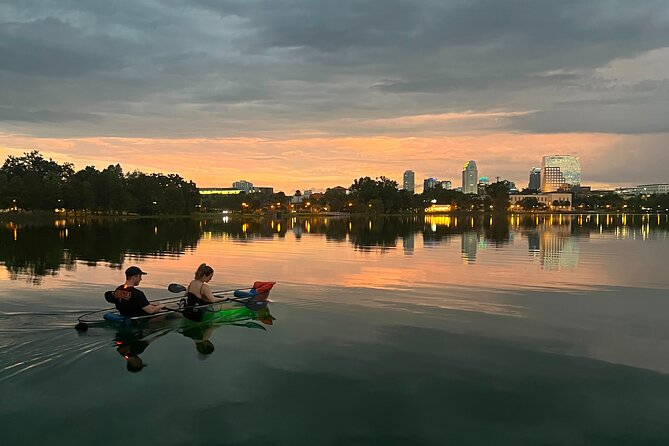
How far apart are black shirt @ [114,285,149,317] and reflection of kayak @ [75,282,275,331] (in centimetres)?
14

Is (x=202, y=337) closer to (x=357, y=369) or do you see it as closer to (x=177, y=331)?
(x=177, y=331)

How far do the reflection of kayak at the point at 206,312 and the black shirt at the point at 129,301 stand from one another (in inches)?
5.3

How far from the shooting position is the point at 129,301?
552 inches

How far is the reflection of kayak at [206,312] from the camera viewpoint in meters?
14.1

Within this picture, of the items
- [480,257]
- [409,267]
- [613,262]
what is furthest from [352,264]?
[613,262]

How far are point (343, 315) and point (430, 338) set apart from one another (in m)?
3.68

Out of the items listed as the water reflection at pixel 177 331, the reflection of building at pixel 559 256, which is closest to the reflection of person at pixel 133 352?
the water reflection at pixel 177 331

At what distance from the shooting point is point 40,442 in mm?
8547

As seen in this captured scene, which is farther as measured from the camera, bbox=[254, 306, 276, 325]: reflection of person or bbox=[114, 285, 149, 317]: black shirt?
bbox=[254, 306, 276, 325]: reflection of person

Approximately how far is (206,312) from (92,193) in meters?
125

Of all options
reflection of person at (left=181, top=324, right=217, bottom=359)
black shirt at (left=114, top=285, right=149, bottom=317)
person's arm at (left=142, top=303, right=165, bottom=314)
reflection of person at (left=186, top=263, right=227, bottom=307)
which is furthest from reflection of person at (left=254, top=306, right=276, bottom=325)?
black shirt at (left=114, top=285, right=149, bottom=317)

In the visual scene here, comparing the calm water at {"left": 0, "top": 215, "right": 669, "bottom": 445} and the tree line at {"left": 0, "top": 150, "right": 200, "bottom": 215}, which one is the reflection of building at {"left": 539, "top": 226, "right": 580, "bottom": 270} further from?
the tree line at {"left": 0, "top": 150, "right": 200, "bottom": 215}

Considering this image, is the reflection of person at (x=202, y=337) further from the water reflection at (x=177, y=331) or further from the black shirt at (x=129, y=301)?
the black shirt at (x=129, y=301)

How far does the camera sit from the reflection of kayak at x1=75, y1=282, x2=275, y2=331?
14.1 m
